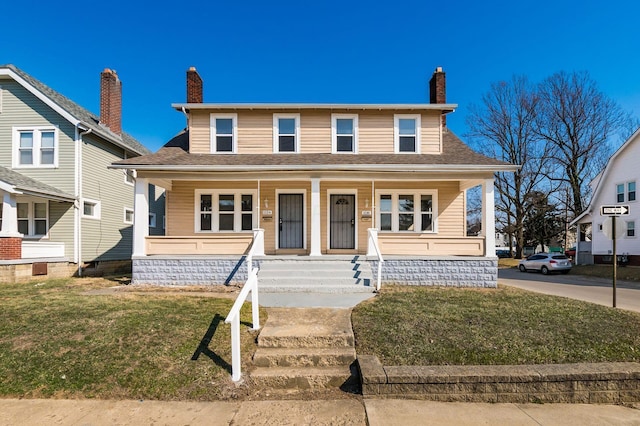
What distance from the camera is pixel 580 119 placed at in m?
28.1

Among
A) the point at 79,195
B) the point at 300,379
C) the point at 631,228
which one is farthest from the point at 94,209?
the point at 631,228

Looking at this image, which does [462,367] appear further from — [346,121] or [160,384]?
[346,121]

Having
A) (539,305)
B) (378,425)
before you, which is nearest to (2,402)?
(378,425)

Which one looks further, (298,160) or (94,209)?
(94,209)

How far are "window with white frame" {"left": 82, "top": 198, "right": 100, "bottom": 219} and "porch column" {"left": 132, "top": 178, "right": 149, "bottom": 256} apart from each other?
5681 millimetres

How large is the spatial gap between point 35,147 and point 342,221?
12.9 m

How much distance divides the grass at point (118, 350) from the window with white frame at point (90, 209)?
321 inches

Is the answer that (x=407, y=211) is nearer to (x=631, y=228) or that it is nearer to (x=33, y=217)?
(x=33, y=217)

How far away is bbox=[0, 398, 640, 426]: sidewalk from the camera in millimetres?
3590

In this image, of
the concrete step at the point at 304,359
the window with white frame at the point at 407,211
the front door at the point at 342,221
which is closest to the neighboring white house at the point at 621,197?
the window with white frame at the point at 407,211

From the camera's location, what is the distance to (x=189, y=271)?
32.3 feet

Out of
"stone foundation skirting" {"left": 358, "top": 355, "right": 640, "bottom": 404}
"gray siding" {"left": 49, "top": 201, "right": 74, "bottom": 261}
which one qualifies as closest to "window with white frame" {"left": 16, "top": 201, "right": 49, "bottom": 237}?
"gray siding" {"left": 49, "top": 201, "right": 74, "bottom": 261}

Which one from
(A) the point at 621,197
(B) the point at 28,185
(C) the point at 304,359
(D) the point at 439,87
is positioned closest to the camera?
(C) the point at 304,359

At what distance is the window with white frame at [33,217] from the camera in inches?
538
